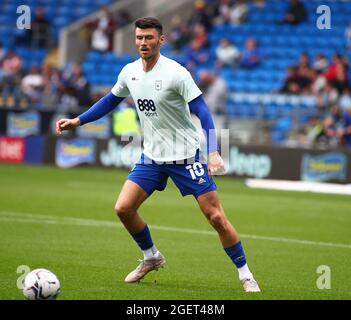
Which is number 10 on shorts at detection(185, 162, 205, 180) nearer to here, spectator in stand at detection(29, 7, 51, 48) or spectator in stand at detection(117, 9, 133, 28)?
spectator in stand at detection(117, 9, 133, 28)

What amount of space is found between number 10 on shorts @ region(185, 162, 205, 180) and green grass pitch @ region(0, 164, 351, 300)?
3.51 ft

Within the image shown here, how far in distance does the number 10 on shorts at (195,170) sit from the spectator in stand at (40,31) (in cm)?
2472

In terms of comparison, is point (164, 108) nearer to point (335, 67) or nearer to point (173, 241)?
point (173, 241)

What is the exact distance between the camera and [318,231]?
47.1 feet

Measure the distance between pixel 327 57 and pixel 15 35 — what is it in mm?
12136

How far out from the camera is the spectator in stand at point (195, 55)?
1125 inches

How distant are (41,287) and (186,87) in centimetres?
230

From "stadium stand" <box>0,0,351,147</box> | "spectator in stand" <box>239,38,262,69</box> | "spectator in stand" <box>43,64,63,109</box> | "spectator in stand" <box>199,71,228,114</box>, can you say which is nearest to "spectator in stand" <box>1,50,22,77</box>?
"stadium stand" <box>0,0,351,147</box>

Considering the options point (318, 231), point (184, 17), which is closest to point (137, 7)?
point (184, 17)

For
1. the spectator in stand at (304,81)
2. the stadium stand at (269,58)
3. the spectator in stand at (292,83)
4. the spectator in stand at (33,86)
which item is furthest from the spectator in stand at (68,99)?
the spectator in stand at (304,81)

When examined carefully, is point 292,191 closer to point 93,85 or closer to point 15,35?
point 93,85

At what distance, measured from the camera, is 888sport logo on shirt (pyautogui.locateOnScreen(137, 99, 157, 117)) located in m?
9.16

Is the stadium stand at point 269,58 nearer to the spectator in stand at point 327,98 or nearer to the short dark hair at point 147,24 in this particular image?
the spectator in stand at point 327,98

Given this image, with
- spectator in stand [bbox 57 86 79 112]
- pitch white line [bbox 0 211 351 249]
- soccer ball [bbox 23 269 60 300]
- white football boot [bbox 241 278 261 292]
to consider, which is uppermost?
spectator in stand [bbox 57 86 79 112]
